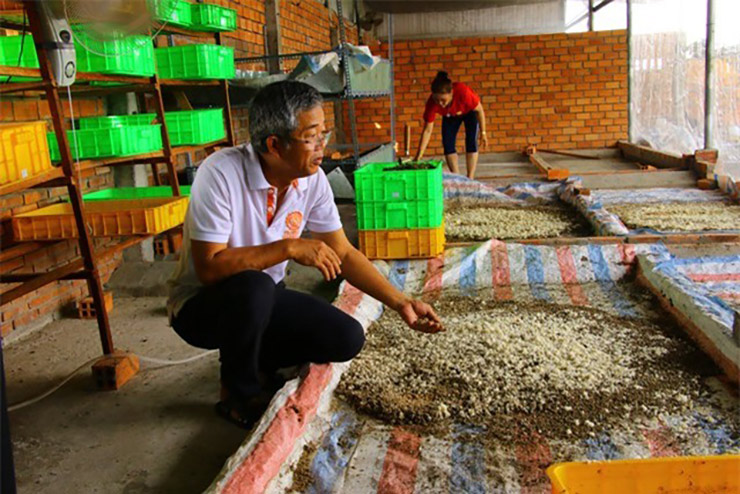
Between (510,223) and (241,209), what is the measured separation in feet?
9.90

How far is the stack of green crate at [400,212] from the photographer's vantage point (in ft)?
12.5

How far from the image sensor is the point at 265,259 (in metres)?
1.96

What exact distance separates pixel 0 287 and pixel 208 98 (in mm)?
2223

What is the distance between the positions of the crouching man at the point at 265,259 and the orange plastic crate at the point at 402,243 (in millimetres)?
1541

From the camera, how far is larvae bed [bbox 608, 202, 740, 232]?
4.31 m

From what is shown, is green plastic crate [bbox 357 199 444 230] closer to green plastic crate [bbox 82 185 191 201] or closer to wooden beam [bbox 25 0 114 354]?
green plastic crate [bbox 82 185 191 201]

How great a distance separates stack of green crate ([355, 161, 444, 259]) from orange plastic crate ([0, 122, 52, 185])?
1753mm

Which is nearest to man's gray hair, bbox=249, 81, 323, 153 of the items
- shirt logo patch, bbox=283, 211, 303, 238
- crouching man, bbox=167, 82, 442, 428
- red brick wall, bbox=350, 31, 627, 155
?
crouching man, bbox=167, 82, 442, 428

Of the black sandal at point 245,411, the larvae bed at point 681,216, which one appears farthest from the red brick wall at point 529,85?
the black sandal at point 245,411

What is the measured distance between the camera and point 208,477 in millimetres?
1949

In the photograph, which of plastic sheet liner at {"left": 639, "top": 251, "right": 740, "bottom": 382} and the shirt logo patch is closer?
the shirt logo patch

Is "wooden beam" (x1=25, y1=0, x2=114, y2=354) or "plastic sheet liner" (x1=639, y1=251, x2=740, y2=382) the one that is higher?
"wooden beam" (x1=25, y1=0, x2=114, y2=354)

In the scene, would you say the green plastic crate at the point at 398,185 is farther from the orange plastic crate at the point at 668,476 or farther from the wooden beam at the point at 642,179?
the wooden beam at the point at 642,179

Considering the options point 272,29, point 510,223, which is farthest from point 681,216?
point 272,29
